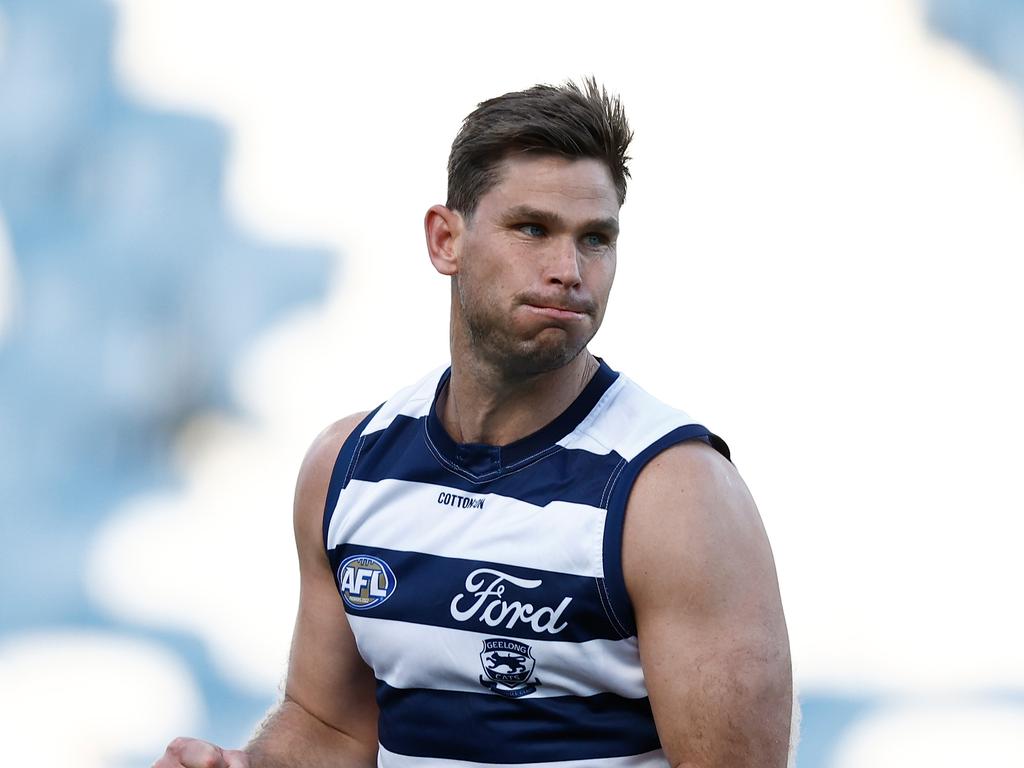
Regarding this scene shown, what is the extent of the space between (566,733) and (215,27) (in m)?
2.60

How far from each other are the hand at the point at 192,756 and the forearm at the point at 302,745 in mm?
153

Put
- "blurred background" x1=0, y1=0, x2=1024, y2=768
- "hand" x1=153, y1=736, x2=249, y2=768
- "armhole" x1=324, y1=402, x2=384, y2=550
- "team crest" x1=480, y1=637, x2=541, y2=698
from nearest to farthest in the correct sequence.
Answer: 1. "team crest" x1=480, y1=637, x2=541, y2=698
2. "hand" x1=153, y1=736, x2=249, y2=768
3. "armhole" x1=324, y1=402, x2=384, y2=550
4. "blurred background" x1=0, y1=0, x2=1024, y2=768

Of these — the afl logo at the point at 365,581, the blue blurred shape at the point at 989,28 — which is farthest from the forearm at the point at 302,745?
the blue blurred shape at the point at 989,28

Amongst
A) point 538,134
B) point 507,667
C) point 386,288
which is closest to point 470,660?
point 507,667

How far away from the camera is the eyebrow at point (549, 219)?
195 centimetres

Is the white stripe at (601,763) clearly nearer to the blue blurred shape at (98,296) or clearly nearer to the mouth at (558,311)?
the mouth at (558,311)

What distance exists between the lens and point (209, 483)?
3674 mm

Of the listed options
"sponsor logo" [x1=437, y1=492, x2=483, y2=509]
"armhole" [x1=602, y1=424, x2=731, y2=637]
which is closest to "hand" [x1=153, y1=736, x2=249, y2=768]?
"sponsor logo" [x1=437, y1=492, x2=483, y2=509]

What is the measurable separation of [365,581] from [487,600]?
230mm

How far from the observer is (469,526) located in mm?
1989

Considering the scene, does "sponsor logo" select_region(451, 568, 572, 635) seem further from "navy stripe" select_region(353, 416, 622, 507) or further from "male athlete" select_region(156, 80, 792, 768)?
"navy stripe" select_region(353, 416, 622, 507)

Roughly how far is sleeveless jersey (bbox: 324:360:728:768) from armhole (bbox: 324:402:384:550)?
5cm

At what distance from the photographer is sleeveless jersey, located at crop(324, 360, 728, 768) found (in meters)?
1.87

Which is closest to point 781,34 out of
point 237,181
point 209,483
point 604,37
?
point 604,37
